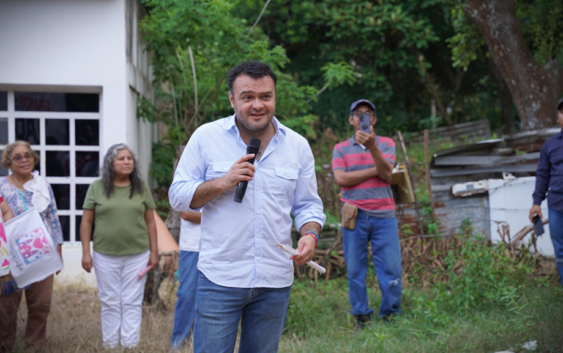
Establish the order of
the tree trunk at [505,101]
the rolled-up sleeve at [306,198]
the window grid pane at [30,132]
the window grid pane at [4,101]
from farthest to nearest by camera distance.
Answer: the tree trunk at [505,101], the window grid pane at [30,132], the window grid pane at [4,101], the rolled-up sleeve at [306,198]

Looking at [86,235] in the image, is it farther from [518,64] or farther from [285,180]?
[518,64]

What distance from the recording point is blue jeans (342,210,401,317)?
559 centimetres

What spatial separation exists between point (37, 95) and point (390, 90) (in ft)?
33.4

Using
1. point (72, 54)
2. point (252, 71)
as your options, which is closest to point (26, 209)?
point (252, 71)

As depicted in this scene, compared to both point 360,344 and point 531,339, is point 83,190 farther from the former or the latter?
point 531,339

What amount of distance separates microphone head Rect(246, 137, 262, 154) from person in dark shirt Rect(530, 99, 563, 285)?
382 centimetres

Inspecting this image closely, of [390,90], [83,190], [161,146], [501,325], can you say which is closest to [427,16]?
[390,90]

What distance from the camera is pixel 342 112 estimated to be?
51.9 ft

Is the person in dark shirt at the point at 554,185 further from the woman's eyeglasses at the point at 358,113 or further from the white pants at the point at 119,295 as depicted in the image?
the white pants at the point at 119,295

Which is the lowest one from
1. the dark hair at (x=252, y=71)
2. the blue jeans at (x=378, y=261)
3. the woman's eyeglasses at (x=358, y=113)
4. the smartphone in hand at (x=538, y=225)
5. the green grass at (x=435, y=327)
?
the green grass at (x=435, y=327)

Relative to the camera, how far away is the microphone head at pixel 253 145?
272cm

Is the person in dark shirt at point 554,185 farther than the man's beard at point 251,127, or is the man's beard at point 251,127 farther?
the person in dark shirt at point 554,185

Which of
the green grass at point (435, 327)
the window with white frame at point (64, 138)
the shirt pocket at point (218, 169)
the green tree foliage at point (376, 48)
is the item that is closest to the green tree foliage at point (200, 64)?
the window with white frame at point (64, 138)

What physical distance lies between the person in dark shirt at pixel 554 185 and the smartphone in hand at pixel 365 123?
1.84 metres
